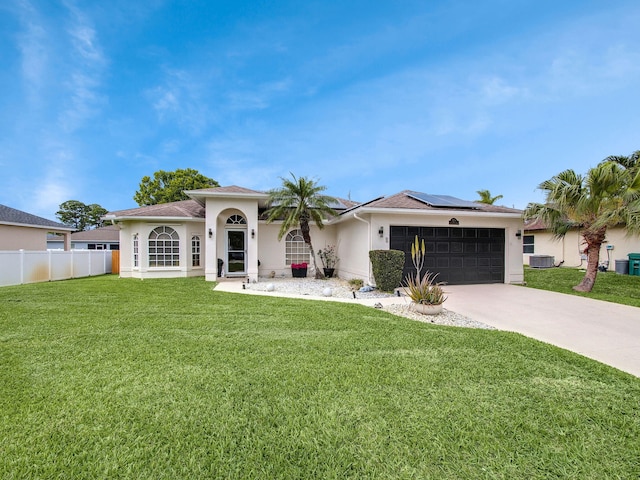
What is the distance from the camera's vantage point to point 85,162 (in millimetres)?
19656

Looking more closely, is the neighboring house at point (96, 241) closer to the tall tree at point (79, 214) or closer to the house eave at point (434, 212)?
the tall tree at point (79, 214)

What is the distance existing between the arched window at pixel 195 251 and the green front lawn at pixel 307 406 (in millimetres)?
9215

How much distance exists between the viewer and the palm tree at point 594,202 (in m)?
9.69

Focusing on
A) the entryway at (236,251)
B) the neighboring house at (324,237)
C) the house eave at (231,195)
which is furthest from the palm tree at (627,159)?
the entryway at (236,251)

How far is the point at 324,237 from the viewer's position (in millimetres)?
15820

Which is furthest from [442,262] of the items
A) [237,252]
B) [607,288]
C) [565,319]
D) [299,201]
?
[237,252]

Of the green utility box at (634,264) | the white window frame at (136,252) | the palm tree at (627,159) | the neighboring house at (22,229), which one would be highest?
the palm tree at (627,159)

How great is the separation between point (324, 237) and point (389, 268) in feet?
19.6

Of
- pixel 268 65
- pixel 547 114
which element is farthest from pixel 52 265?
pixel 547 114

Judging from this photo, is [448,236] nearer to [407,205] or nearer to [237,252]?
[407,205]

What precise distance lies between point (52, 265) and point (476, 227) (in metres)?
20.3

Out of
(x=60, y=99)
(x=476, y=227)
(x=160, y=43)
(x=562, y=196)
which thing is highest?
(x=160, y=43)

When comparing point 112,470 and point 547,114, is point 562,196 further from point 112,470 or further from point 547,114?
point 112,470

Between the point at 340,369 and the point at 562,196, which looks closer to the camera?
the point at 340,369
